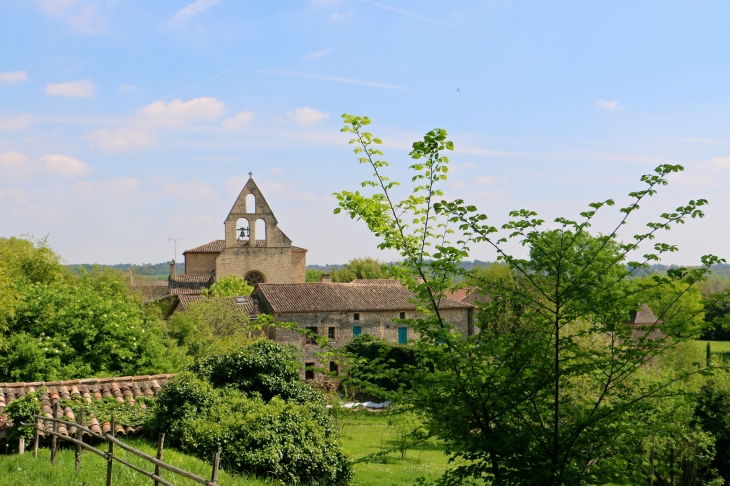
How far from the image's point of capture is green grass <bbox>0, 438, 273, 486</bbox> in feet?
31.4

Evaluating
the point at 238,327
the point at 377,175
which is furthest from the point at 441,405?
the point at 238,327

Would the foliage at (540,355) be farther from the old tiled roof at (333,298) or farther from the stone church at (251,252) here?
the stone church at (251,252)

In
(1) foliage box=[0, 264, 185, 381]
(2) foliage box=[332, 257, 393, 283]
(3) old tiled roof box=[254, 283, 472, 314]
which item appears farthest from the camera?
(2) foliage box=[332, 257, 393, 283]

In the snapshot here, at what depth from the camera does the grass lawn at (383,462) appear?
71.7 ft

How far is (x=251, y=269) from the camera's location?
173 ft

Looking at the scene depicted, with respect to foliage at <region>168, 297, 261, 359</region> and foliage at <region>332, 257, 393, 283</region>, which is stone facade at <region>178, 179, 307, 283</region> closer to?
foliage at <region>168, 297, 261, 359</region>

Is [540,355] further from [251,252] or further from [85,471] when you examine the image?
[251,252]

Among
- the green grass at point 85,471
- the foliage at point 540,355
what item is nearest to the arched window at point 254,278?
the green grass at point 85,471

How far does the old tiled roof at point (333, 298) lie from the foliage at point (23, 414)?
27.7 meters

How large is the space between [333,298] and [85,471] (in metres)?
32.9

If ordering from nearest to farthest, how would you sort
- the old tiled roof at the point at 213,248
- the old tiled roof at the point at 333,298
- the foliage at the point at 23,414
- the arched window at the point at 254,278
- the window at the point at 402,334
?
the foliage at the point at 23,414 → the old tiled roof at the point at 333,298 → the window at the point at 402,334 → the arched window at the point at 254,278 → the old tiled roof at the point at 213,248

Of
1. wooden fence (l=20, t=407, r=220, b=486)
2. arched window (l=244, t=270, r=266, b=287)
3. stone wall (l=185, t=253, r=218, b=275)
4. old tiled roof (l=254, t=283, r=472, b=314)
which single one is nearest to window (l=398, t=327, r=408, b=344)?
old tiled roof (l=254, t=283, r=472, b=314)

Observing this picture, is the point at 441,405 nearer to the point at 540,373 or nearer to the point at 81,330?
the point at 540,373

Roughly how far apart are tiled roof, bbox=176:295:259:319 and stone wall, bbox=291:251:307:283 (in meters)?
14.4
